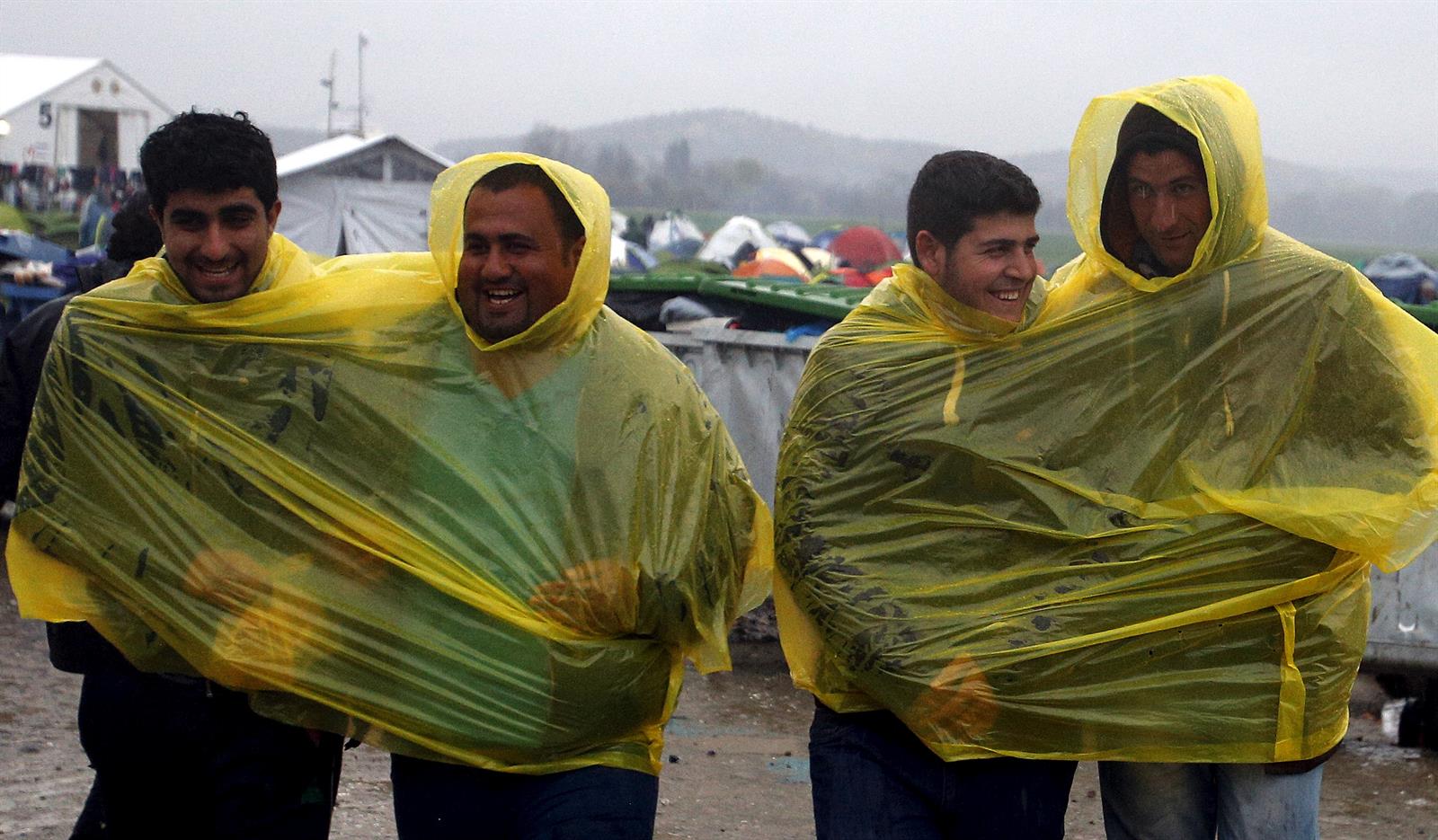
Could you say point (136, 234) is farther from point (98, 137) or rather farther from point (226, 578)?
point (98, 137)

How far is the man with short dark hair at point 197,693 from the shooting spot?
246 cm

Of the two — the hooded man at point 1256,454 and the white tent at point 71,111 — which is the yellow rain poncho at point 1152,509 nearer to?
the hooded man at point 1256,454

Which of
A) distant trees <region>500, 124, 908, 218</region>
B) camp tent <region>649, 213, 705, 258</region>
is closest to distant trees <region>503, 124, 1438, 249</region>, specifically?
distant trees <region>500, 124, 908, 218</region>

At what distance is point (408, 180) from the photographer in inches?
846

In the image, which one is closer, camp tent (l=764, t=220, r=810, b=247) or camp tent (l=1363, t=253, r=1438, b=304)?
camp tent (l=1363, t=253, r=1438, b=304)

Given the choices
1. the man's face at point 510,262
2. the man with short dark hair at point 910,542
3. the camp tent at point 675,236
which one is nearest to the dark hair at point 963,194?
the man with short dark hair at point 910,542

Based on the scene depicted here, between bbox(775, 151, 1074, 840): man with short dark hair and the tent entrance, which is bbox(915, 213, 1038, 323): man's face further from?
the tent entrance

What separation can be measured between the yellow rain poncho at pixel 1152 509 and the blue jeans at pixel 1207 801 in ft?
0.20

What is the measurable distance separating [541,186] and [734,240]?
17881 mm

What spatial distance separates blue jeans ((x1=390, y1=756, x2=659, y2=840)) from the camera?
89.4 inches

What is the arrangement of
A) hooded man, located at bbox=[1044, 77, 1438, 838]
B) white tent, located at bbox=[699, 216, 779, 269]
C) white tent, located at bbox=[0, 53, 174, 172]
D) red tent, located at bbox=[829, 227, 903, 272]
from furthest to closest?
white tent, located at bbox=[0, 53, 174, 172] < white tent, located at bbox=[699, 216, 779, 269] < red tent, located at bbox=[829, 227, 903, 272] < hooded man, located at bbox=[1044, 77, 1438, 838]

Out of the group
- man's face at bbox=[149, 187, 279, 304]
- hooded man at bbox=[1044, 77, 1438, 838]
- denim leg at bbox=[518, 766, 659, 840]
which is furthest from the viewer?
man's face at bbox=[149, 187, 279, 304]

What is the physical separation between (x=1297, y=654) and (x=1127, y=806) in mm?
369

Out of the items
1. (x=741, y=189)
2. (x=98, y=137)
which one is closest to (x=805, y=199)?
(x=741, y=189)
